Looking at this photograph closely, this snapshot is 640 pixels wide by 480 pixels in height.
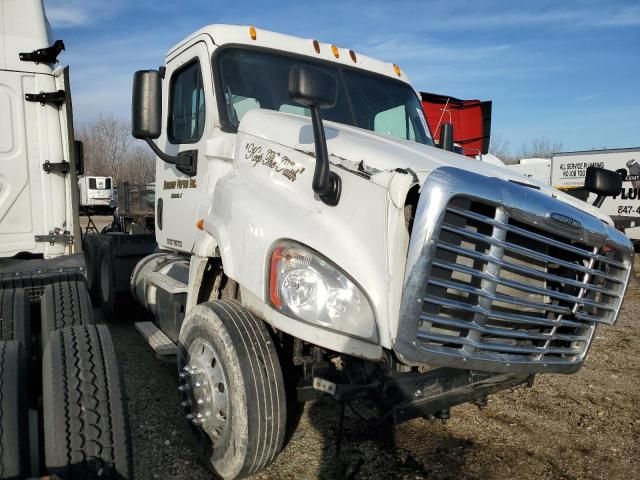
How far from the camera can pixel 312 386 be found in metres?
2.52

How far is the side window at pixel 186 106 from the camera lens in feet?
12.4

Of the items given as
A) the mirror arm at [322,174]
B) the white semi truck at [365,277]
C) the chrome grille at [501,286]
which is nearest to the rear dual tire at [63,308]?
the white semi truck at [365,277]

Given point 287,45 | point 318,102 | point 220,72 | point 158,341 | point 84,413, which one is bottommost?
point 158,341

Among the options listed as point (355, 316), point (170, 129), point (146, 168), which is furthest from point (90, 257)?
point (146, 168)

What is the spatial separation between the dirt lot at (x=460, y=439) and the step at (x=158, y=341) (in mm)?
490

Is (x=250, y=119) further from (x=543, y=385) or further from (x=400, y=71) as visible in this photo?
(x=543, y=385)

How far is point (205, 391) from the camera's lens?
2805 mm

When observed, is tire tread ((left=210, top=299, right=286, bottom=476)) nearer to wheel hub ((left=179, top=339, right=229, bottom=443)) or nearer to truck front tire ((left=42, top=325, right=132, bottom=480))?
wheel hub ((left=179, top=339, right=229, bottom=443))

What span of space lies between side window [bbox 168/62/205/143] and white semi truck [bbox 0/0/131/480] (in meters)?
1.15

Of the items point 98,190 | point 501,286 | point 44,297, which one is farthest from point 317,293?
point 98,190

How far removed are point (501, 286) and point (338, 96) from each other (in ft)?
6.83

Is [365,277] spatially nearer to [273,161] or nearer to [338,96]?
[273,161]

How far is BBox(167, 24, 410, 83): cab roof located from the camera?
12.0ft

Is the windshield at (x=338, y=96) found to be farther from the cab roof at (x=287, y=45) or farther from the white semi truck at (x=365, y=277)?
the white semi truck at (x=365, y=277)
